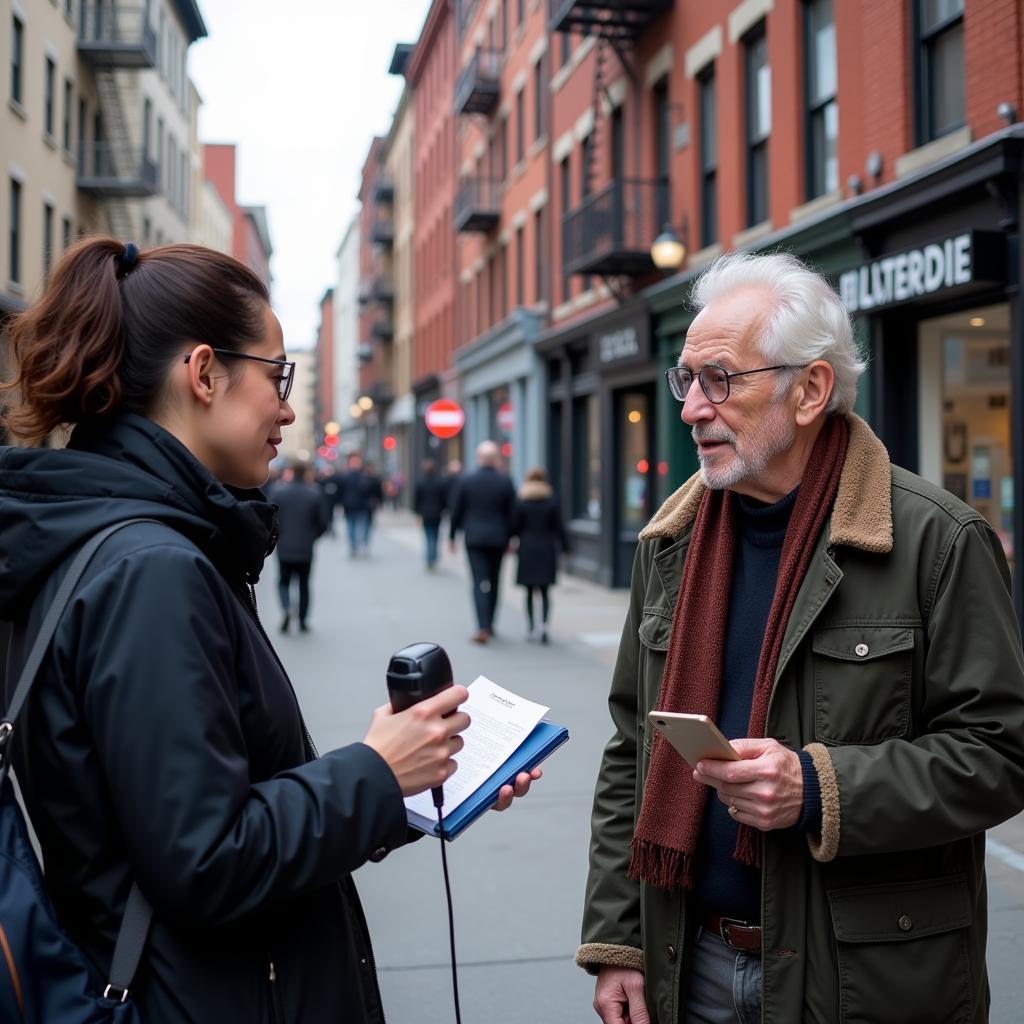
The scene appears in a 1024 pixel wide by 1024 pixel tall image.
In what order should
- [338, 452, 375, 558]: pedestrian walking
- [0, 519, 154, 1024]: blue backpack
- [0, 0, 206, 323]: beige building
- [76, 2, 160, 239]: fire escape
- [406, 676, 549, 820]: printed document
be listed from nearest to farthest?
[0, 519, 154, 1024]: blue backpack → [406, 676, 549, 820]: printed document → [0, 0, 206, 323]: beige building → [338, 452, 375, 558]: pedestrian walking → [76, 2, 160, 239]: fire escape

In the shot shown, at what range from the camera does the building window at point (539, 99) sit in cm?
2409

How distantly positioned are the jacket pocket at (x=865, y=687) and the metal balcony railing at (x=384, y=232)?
56.0m

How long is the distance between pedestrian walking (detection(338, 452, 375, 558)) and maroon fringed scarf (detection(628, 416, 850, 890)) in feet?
75.9

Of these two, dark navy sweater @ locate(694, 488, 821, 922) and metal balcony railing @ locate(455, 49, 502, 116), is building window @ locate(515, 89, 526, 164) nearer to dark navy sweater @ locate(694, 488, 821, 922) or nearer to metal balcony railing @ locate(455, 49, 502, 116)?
metal balcony railing @ locate(455, 49, 502, 116)

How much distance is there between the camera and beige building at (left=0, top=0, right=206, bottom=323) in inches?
931

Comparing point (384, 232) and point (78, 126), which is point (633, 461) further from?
point (384, 232)

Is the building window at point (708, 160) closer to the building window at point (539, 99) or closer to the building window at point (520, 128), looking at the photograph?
the building window at point (539, 99)

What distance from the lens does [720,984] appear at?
2262 mm

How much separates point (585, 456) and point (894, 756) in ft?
64.8

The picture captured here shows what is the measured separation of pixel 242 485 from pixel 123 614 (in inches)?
17.5

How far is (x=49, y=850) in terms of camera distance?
1.70m

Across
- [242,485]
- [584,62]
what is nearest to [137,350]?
[242,485]

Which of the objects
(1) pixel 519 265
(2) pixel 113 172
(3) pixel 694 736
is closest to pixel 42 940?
(3) pixel 694 736

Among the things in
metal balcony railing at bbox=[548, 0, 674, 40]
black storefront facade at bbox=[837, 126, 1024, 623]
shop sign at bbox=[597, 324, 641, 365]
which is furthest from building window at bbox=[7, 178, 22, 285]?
black storefront facade at bbox=[837, 126, 1024, 623]
